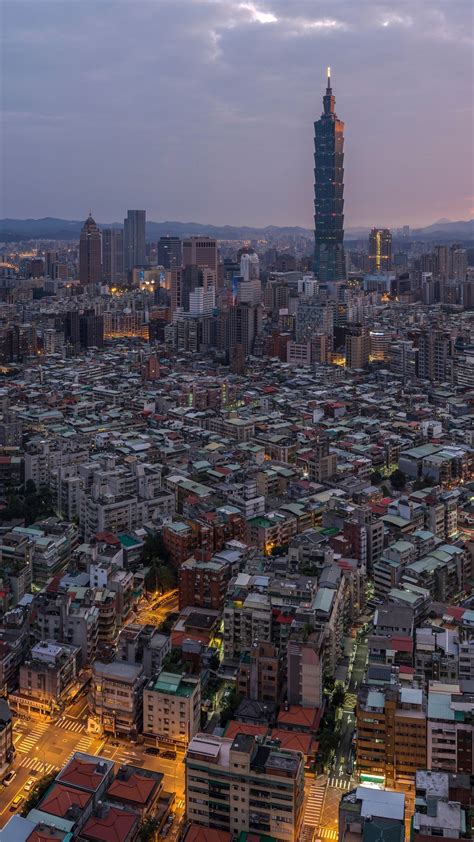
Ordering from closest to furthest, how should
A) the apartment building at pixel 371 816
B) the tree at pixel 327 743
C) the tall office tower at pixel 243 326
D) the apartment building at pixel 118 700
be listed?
the apartment building at pixel 371 816 → the tree at pixel 327 743 → the apartment building at pixel 118 700 → the tall office tower at pixel 243 326

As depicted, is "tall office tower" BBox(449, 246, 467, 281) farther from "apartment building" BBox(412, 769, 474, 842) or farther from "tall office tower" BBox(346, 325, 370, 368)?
"apartment building" BBox(412, 769, 474, 842)

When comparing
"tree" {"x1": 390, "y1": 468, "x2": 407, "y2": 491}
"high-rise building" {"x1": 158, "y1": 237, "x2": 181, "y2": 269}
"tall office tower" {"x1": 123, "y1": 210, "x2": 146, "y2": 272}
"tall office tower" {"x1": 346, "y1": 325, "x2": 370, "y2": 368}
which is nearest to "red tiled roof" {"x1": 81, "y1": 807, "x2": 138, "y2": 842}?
"tree" {"x1": 390, "y1": 468, "x2": 407, "y2": 491}

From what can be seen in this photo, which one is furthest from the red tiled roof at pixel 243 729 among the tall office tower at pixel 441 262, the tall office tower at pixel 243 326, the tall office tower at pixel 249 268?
the tall office tower at pixel 441 262

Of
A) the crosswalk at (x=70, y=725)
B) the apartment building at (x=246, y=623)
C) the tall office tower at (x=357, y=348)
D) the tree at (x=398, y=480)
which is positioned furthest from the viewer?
the tall office tower at (x=357, y=348)

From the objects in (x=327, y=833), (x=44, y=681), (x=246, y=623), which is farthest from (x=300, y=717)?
(x=44, y=681)

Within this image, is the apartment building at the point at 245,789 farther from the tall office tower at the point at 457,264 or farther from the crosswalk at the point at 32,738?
the tall office tower at the point at 457,264
